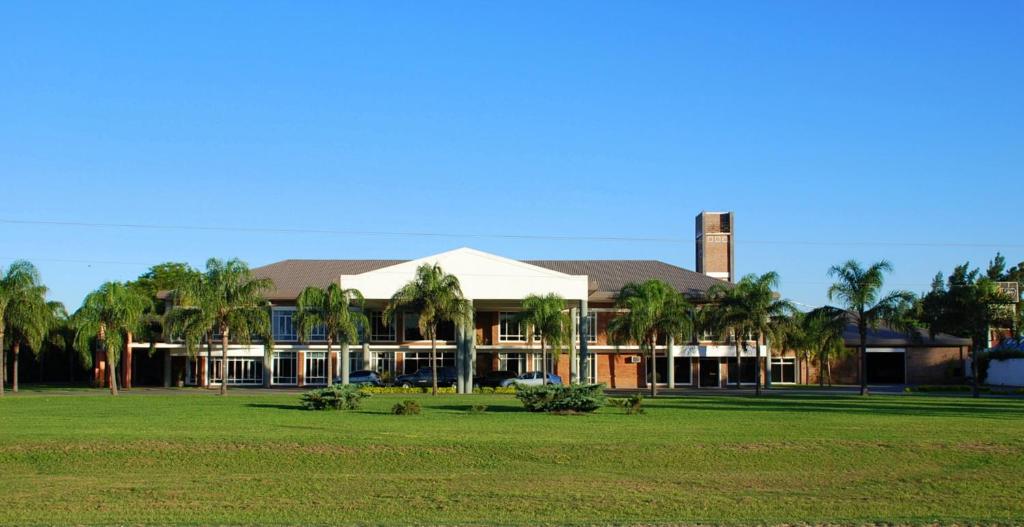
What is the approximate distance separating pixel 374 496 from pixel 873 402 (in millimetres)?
30549

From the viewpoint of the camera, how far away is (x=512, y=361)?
6894 centimetres

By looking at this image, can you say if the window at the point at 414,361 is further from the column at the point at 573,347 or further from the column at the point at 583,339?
the column at the point at 583,339

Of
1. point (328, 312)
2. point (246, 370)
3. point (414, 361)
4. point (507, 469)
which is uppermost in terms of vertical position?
point (328, 312)

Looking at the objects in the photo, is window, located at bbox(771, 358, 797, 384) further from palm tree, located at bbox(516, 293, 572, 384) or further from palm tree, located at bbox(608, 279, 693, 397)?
palm tree, located at bbox(516, 293, 572, 384)

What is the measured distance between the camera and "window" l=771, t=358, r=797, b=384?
2859 inches

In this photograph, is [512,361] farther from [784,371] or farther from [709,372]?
[784,371]

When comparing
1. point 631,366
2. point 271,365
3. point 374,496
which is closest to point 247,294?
point 271,365

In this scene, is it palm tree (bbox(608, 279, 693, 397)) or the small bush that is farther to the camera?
palm tree (bbox(608, 279, 693, 397))

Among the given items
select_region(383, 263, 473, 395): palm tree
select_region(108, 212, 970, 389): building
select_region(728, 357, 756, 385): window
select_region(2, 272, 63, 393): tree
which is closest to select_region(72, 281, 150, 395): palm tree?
select_region(2, 272, 63, 393): tree

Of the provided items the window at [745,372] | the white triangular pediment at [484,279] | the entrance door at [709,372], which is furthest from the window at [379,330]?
the window at [745,372]

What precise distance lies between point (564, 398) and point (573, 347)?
29007 mm

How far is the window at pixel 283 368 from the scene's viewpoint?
67.6m

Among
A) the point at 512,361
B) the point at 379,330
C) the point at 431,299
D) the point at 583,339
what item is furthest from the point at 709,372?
the point at 431,299

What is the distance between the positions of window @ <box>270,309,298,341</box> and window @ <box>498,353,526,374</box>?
12.8 metres
